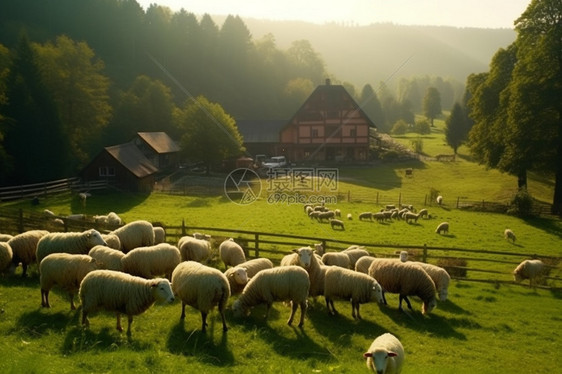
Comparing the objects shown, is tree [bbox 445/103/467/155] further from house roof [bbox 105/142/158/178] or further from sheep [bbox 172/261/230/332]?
sheep [bbox 172/261/230/332]

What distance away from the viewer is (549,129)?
102 feet

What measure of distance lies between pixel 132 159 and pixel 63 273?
31.7 metres

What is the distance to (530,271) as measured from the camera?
17.4 m

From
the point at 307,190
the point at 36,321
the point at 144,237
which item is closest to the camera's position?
→ the point at 36,321

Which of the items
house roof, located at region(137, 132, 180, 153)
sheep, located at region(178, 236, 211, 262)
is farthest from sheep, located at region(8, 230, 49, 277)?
house roof, located at region(137, 132, 180, 153)

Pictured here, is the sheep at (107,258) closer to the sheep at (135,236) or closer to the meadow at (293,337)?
the meadow at (293,337)

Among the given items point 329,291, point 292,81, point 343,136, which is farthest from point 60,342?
point 292,81

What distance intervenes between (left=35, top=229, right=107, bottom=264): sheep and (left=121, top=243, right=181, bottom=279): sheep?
1611 mm

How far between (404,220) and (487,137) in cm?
1281

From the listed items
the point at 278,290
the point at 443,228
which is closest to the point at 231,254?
the point at 278,290

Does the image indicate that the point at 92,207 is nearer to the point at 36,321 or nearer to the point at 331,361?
the point at 36,321

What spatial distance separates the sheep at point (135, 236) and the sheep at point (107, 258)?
3165mm

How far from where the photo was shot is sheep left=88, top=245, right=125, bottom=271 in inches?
490

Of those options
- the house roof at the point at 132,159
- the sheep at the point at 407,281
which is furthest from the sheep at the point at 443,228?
the house roof at the point at 132,159
